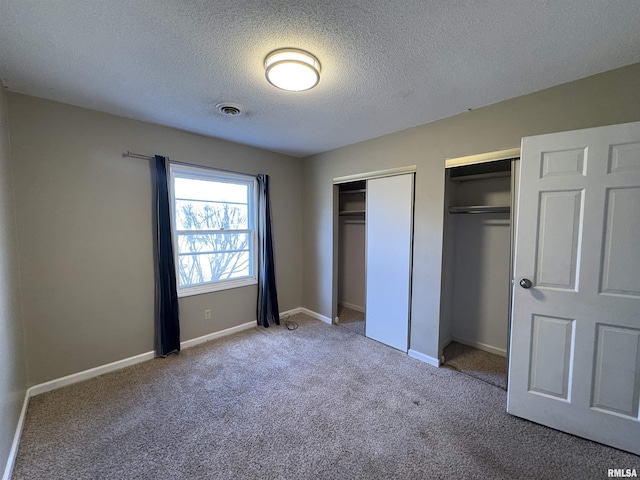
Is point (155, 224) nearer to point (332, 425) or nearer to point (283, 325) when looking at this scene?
point (283, 325)

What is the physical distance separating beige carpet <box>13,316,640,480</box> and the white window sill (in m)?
0.76

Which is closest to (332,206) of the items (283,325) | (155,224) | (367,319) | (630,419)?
(367,319)

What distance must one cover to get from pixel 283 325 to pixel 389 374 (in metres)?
1.68

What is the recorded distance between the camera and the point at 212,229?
3205mm

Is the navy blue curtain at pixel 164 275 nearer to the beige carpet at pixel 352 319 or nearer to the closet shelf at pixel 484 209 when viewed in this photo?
the beige carpet at pixel 352 319

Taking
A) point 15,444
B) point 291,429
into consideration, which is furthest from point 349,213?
point 15,444

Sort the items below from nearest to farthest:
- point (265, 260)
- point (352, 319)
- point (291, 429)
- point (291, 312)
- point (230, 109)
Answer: point (291, 429)
point (230, 109)
point (265, 260)
point (352, 319)
point (291, 312)

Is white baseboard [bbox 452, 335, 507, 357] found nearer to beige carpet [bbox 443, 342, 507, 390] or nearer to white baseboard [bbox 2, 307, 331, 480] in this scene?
beige carpet [bbox 443, 342, 507, 390]

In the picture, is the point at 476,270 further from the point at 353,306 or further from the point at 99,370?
the point at 99,370

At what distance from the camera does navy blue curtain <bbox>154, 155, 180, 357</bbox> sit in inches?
105

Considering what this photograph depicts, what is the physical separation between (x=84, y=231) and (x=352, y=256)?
3.40m

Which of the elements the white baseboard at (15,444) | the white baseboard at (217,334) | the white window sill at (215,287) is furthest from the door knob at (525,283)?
the white baseboard at (15,444)

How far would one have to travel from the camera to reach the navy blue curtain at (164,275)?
2.67 meters

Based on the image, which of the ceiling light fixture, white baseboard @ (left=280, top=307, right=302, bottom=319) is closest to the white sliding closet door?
white baseboard @ (left=280, top=307, right=302, bottom=319)
